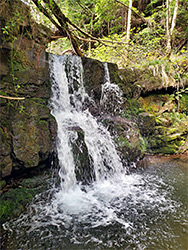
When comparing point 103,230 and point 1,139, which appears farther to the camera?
point 1,139

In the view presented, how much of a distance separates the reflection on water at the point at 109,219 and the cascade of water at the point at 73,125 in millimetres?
501

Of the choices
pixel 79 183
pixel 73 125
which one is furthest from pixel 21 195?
pixel 73 125

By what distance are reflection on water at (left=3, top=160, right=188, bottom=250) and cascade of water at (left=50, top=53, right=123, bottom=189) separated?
1.64ft

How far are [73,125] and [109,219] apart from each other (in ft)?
8.53

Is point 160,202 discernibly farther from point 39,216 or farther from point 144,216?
point 39,216

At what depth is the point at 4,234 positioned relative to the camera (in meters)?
2.23

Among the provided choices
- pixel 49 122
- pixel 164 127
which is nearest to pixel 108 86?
pixel 164 127

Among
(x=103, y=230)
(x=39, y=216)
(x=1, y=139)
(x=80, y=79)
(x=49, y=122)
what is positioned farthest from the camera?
(x=80, y=79)

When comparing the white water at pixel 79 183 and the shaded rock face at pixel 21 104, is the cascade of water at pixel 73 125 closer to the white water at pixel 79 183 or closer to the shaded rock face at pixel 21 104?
the white water at pixel 79 183

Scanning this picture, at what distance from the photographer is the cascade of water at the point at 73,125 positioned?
12.6ft

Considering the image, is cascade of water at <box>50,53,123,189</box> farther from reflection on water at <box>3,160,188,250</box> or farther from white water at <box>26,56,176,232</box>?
reflection on water at <box>3,160,188,250</box>

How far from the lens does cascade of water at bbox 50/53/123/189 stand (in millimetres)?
3834

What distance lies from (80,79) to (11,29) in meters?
2.95

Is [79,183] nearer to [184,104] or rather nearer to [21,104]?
[21,104]
